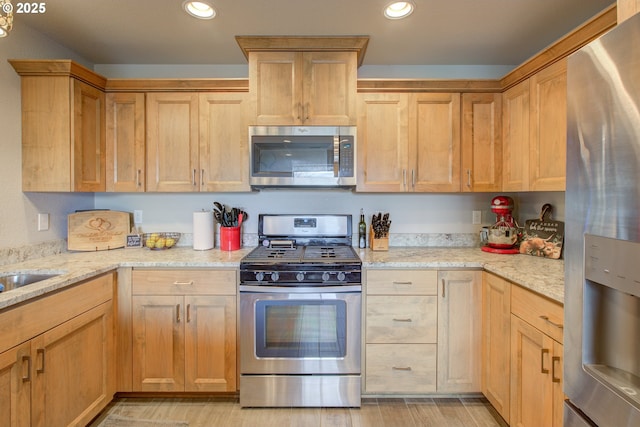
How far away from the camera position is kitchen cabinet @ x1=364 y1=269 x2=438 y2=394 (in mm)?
1987

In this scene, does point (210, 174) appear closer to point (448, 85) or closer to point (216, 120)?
point (216, 120)

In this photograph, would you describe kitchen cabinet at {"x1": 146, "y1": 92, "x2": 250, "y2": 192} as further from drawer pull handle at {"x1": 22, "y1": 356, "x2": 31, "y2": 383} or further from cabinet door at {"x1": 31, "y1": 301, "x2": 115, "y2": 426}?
drawer pull handle at {"x1": 22, "y1": 356, "x2": 31, "y2": 383}

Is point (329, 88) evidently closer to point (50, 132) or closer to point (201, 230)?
point (201, 230)

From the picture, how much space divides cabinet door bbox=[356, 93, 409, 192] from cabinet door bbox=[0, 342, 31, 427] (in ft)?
6.68

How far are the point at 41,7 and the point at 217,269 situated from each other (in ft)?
6.17

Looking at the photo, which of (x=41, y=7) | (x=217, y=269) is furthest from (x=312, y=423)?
(x=41, y=7)

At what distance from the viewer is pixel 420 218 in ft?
8.67

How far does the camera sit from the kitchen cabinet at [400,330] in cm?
199

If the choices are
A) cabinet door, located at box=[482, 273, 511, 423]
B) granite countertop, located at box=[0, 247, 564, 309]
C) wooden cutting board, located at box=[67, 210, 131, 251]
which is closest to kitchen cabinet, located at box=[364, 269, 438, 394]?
granite countertop, located at box=[0, 247, 564, 309]

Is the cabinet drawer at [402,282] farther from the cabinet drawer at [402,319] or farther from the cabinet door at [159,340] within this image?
the cabinet door at [159,340]

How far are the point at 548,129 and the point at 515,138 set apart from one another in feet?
1.02

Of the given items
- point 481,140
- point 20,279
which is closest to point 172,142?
point 20,279

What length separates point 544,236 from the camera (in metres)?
2.13

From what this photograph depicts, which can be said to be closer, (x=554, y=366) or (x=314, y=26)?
(x=554, y=366)
